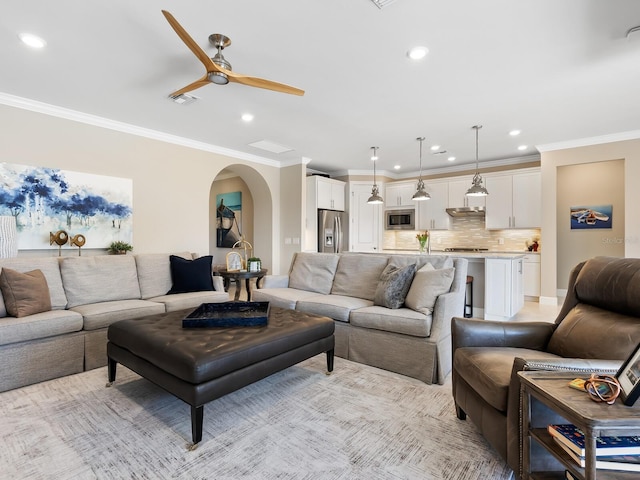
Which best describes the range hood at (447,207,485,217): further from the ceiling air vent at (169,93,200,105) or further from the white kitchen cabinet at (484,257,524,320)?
the ceiling air vent at (169,93,200,105)

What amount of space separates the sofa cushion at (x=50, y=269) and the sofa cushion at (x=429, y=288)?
3.17 meters

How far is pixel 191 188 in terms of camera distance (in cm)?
513

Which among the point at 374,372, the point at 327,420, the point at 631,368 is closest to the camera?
the point at 631,368

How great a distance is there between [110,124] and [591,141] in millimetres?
6827

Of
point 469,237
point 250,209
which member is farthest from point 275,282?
point 469,237

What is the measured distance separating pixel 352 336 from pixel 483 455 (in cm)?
142

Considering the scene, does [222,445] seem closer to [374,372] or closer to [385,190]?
[374,372]

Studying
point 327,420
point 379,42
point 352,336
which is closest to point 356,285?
point 352,336

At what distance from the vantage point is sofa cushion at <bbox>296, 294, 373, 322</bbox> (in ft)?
10.1

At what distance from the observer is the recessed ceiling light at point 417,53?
2.58 m

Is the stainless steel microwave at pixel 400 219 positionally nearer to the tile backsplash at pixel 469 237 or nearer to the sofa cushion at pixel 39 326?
the tile backsplash at pixel 469 237

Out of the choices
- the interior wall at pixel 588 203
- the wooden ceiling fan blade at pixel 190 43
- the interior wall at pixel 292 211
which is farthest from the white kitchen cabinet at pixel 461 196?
the wooden ceiling fan blade at pixel 190 43

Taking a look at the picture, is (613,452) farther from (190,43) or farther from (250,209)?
(250,209)

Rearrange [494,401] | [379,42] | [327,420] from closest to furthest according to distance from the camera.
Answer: [494,401], [327,420], [379,42]
